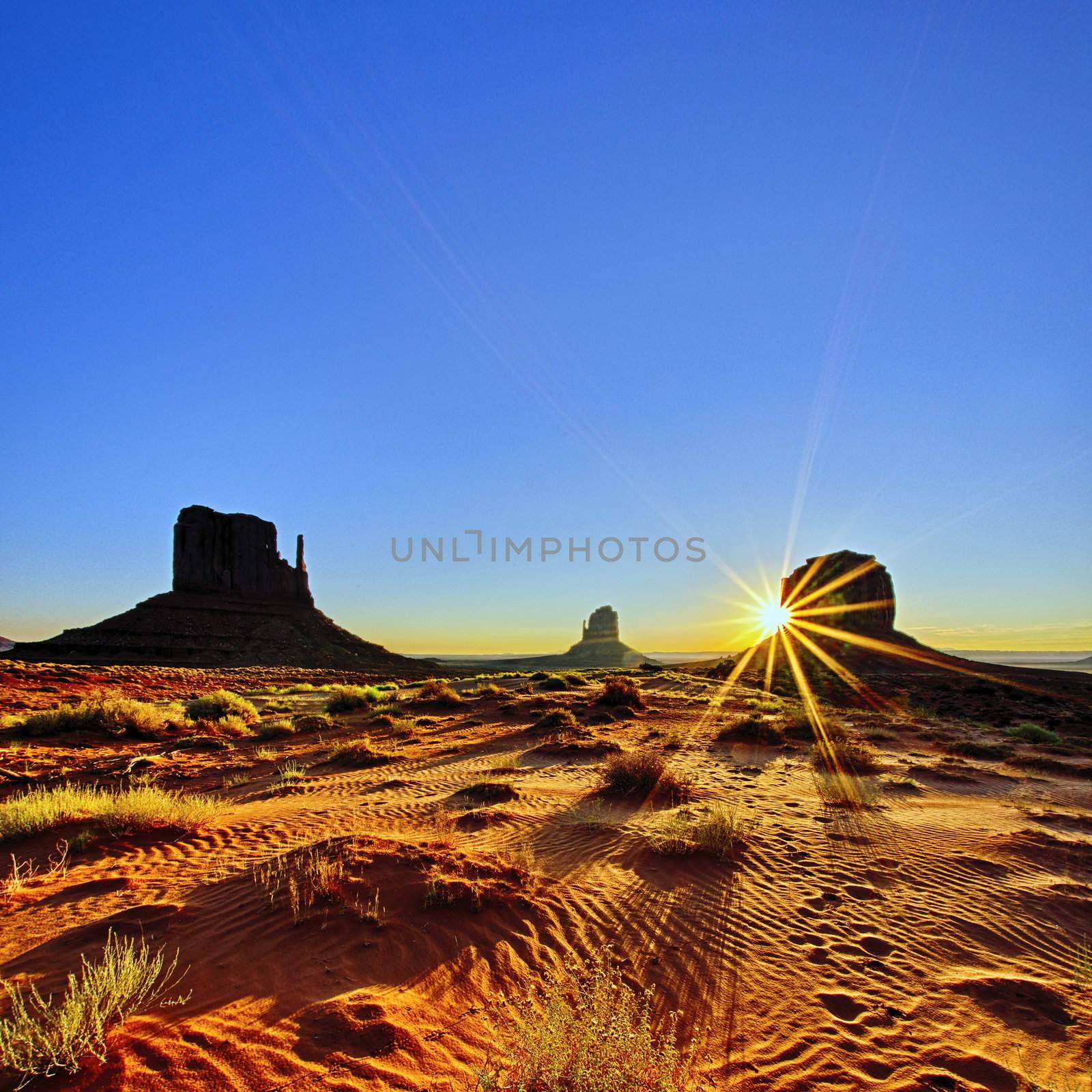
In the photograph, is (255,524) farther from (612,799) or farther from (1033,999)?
(1033,999)

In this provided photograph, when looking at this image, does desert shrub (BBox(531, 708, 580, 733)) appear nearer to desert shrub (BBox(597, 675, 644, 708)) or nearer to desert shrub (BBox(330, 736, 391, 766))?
desert shrub (BBox(597, 675, 644, 708))

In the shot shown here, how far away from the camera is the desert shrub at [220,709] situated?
771 inches

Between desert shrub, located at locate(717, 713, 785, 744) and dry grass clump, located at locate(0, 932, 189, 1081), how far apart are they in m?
15.4

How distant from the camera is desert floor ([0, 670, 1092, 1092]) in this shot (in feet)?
11.8

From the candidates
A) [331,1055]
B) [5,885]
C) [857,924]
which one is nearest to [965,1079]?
[857,924]

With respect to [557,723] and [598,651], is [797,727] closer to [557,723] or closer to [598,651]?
[557,723]

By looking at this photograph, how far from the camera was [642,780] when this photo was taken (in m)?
10.3

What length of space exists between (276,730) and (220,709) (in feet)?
17.0

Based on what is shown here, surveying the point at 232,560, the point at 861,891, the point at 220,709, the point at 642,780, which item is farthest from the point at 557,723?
the point at 232,560

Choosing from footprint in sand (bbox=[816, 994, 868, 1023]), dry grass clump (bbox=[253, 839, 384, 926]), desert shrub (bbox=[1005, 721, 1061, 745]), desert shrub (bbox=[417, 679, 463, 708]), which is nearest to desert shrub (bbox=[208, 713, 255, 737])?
desert shrub (bbox=[417, 679, 463, 708])

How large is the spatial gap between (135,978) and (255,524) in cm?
9104

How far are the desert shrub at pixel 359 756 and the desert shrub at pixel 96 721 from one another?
24.7 feet

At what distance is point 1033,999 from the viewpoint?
14.7 feet

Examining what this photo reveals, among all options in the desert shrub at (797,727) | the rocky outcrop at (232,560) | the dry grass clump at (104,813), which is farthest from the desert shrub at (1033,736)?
the rocky outcrop at (232,560)
